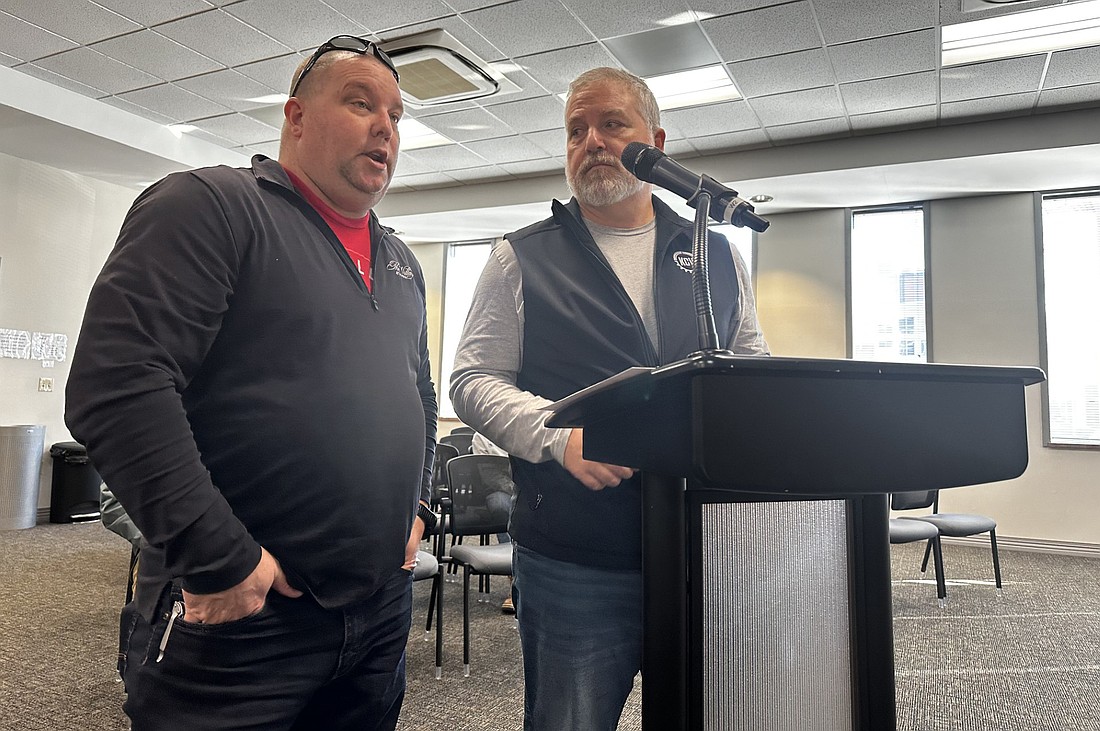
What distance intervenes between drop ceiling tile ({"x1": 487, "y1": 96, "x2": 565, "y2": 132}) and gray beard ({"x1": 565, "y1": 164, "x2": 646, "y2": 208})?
4133 mm

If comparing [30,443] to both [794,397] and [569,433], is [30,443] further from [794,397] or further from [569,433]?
[794,397]

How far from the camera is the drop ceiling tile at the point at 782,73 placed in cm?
455

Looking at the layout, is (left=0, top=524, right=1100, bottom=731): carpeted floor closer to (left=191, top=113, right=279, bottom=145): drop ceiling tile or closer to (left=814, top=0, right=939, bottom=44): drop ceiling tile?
(left=814, top=0, right=939, bottom=44): drop ceiling tile

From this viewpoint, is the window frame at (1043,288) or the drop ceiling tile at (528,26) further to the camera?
the window frame at (1043,288)

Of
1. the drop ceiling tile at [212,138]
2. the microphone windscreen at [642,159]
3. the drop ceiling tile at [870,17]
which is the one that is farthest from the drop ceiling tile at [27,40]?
the microphone windscreen at [642,159]

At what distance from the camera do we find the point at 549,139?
597 centimetres

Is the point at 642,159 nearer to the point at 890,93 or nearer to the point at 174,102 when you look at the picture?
the point at 890,93

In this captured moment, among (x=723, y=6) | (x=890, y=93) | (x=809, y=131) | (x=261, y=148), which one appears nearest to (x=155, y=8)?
(x=261, y=148)

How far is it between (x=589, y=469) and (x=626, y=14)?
12.3 feet

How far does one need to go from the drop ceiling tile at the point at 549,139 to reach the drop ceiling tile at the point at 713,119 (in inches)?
33.1

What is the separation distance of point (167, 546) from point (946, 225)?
6829 millimetres

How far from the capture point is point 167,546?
88 cm

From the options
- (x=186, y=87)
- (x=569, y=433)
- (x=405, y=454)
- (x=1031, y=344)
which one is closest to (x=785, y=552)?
(x=569, y=433)

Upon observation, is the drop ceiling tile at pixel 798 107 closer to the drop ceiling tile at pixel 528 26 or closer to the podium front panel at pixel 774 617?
the drop ceiling tile at pixel 528 26
